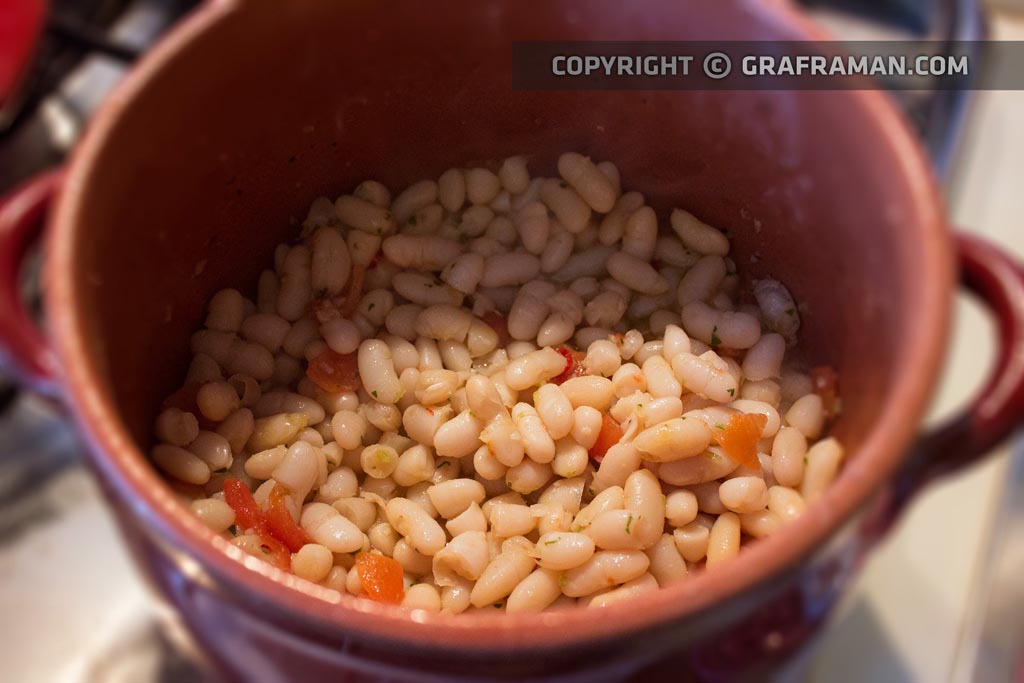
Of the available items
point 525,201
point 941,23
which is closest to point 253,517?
point 525,201

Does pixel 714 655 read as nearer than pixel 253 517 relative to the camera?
Yes

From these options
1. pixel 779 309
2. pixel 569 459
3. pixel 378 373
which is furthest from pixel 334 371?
pixel 779 309

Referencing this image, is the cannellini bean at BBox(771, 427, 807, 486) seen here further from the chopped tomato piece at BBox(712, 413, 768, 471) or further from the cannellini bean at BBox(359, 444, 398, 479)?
the cannellini bean at BBox(359, 444, 398, 479)

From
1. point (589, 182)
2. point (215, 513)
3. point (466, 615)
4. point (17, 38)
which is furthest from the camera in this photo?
point (17, 38)

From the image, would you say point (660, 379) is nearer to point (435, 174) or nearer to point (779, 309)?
point (779, 309)

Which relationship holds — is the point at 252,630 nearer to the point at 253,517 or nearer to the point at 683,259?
the point at 253,517

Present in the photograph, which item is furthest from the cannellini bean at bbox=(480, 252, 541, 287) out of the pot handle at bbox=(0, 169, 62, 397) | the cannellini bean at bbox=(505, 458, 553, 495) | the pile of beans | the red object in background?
the red object in background
